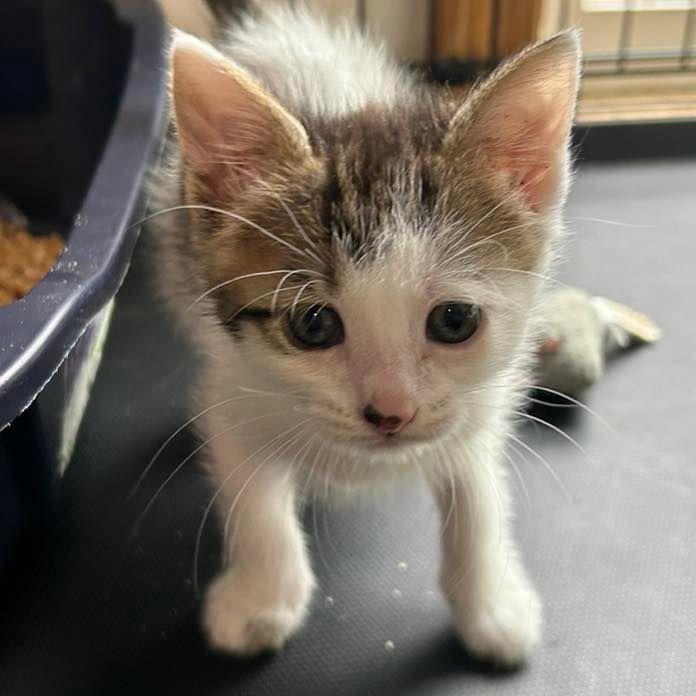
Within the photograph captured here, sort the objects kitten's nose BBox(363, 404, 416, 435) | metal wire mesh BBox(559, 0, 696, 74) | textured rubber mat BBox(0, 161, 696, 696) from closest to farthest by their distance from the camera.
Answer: kitten's nose BBox(363, 404, 416, 435) < textured rubber mat BBox(0, 161, 696, 696) < metal wire mesh BBox(559, 0, 696, 74)

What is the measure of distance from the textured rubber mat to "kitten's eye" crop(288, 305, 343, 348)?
1.40 feet

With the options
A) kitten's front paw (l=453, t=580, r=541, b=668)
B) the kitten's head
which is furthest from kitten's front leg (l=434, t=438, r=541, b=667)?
the kitten's head

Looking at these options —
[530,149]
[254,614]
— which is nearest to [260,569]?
[254,614]

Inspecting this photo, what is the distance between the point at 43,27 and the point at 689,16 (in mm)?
1653

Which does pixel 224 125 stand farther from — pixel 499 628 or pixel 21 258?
pixel 21 258

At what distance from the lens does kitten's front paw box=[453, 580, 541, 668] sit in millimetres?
1096

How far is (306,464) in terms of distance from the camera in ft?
3.56

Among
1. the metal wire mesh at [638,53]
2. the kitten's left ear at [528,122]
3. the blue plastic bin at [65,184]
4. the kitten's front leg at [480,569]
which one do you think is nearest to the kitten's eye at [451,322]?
the kitten's left ear at [528,122]

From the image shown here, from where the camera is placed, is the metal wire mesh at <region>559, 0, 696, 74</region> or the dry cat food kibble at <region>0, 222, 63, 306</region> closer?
the dry cat food kibble at <region>0, 222, 63, 306</region>

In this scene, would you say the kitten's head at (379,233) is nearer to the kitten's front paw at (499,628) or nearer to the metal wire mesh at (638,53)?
the kitten's front paw at (499,628)

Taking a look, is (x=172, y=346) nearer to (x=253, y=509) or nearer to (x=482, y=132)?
(x=253, y=509)

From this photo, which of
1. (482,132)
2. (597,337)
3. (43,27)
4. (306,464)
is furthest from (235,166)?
(43,27)

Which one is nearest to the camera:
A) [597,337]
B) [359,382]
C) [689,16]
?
[359,382]

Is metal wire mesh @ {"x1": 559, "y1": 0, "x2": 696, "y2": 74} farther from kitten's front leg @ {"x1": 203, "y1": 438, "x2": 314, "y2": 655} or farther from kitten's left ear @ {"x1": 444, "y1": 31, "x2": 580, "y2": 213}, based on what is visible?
kitten's front leg @ {"x1": 203, "y1": 438, "x2": 314, "y2": 655}
